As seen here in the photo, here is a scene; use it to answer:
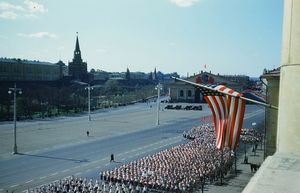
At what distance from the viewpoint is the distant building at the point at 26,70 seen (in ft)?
385

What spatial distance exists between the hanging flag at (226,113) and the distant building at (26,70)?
111400mm

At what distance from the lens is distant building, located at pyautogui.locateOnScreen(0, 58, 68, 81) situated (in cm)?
11731

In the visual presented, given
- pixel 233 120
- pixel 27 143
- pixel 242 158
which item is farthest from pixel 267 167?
pixel 27 143

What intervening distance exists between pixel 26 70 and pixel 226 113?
126 meters

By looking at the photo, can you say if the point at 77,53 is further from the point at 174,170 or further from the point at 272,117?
the point at 272,117

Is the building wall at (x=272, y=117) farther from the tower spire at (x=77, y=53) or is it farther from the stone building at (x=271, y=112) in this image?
the tower spire at (x=77, y=53)

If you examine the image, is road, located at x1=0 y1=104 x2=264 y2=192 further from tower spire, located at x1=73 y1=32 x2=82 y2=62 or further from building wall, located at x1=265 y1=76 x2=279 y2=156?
tower spire, located at x1=73 y1=32 x2=82 y2=62

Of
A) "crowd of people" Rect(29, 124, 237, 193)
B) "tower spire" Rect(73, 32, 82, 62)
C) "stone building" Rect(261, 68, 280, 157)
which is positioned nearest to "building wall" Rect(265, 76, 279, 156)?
"stone building" Rect(261, 68, 280, 157)

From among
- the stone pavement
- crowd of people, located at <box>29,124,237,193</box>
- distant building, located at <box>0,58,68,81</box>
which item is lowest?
the stone pavement

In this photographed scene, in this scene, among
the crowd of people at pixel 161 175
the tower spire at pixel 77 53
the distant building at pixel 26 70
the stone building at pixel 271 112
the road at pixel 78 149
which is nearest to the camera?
the crowd of people at pixel 161 175

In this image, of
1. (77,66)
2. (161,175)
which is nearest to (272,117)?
(161,175)

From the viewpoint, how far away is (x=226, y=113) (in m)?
11.6

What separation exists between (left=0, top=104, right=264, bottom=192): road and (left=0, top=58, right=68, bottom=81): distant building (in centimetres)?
5877

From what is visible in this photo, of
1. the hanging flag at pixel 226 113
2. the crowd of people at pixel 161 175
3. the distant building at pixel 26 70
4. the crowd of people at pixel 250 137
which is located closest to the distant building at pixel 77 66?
the distant building at pixel 26 70
